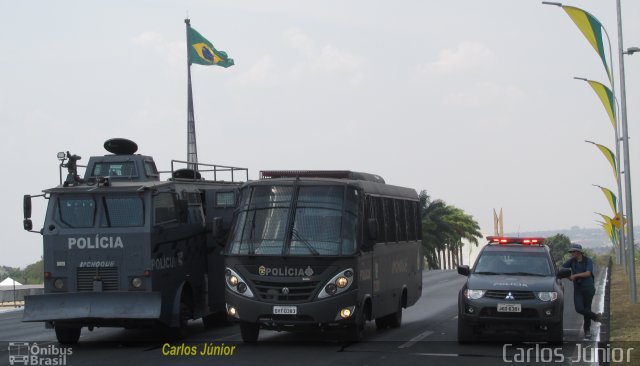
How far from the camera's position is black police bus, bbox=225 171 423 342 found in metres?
18.0

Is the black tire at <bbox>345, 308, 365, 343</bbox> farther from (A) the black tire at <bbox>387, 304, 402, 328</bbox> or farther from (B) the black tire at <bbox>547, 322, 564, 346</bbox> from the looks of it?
(A) the black tire at <bbox>387, 304, 402, 328</bbox>

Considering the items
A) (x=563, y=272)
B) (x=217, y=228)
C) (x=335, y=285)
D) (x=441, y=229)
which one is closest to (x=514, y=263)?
(x=563, y=272)

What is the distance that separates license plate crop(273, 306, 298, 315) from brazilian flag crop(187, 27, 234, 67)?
2760 centimetres

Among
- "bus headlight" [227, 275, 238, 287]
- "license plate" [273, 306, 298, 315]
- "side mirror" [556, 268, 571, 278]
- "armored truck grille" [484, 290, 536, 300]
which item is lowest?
"license plate" [273, 306, 298, 315]

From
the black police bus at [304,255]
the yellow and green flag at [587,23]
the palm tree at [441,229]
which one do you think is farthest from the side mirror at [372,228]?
the palm tree at [441,229]

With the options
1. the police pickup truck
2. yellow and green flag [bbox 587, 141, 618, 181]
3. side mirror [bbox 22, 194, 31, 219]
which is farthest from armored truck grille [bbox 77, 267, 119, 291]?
yellow and green flag [bbox 587, 141, 618, 181]

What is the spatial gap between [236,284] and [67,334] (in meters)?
3.82

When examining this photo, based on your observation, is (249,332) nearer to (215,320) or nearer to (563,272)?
(215,320)

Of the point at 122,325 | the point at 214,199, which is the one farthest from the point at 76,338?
the point at 214,199

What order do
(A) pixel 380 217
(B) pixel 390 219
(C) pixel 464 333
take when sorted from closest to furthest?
1. (C) pixel 464 333
2. (A) pixel 380 217
3. (B) pixel 390 219

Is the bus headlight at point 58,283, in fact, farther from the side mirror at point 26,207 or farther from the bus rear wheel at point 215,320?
the bus rear wheel at point 215,320

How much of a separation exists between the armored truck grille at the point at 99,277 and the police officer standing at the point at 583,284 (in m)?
8.41

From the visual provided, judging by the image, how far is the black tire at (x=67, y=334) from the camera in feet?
A: 65.0

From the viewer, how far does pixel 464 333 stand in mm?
18688
